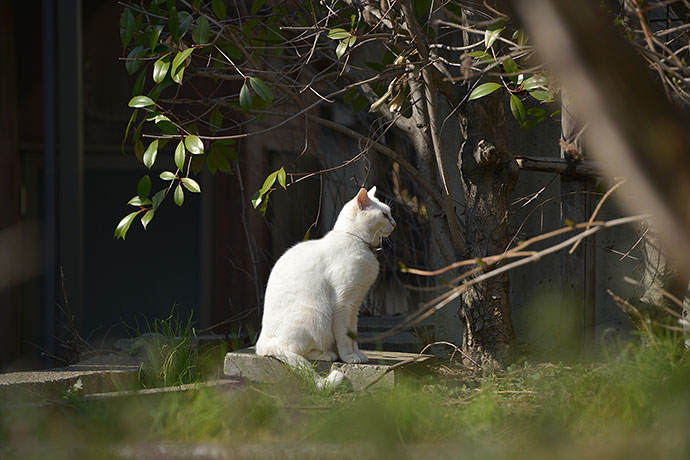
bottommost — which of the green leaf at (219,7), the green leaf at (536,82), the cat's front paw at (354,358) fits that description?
the cat's front paw at (354,358)

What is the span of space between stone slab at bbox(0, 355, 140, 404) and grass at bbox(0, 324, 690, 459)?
24cm

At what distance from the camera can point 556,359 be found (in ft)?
10.3

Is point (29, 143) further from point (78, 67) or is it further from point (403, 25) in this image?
point (403, 25)

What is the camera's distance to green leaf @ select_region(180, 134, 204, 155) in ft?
8.69

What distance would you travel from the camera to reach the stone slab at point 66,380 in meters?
2.69

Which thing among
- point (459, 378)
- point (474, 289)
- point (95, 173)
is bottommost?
point (459, 378)

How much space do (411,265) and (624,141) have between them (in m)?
4.47

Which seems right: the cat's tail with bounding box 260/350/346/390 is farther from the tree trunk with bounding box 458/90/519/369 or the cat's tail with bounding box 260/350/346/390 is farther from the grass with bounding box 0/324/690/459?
the tree trunk with bounding box 458/90/519/369

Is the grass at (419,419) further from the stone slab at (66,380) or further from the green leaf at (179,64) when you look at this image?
the green leaf at (179,64)

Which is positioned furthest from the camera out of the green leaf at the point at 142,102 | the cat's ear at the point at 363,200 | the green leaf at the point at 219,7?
the green leaf at the point at 219,7

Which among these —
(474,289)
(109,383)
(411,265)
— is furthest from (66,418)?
(411,265)

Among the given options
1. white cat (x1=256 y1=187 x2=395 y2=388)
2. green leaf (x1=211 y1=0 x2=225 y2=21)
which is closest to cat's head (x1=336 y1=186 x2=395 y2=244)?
white cat (x1=256 y1=187 x2=395 y2=388)

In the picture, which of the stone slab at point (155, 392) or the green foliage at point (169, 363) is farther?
the green foliage at point (169, 363)

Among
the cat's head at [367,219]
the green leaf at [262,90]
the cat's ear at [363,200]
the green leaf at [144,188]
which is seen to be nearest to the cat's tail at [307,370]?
the cat's head at [367,219]
